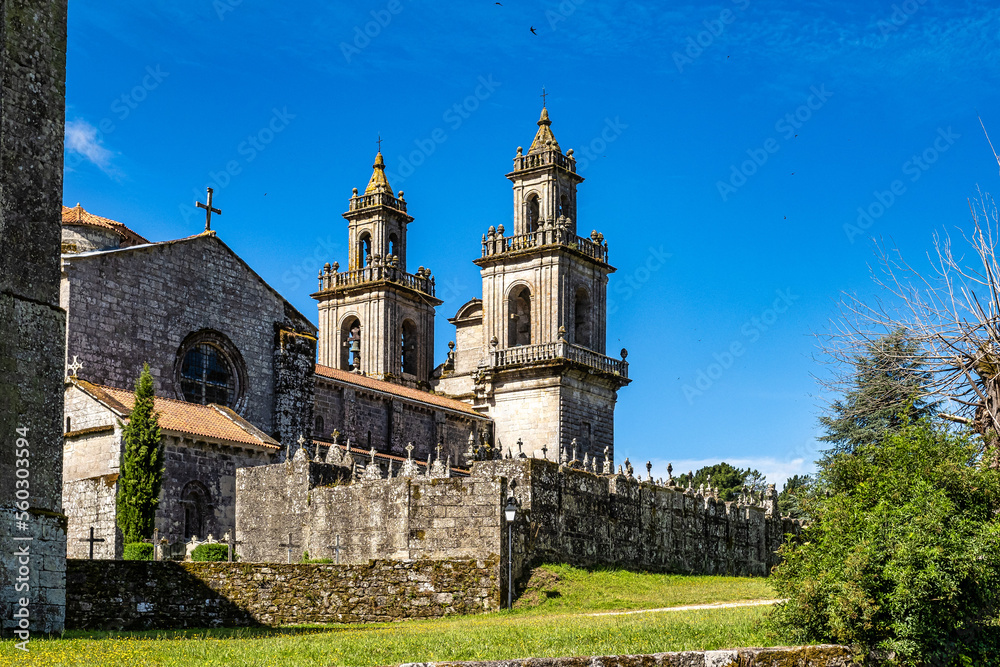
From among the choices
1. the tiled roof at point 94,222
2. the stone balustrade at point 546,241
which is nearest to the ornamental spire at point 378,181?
the stone balustrade at point 546,241

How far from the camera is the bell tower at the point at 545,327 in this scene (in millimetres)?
61969

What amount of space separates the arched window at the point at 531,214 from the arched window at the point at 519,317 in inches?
132

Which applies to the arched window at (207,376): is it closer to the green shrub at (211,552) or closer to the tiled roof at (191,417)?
the tiled roof at (191,417)

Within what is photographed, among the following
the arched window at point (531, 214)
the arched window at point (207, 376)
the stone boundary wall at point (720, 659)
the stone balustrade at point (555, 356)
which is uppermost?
the arched window at point (531, 214)

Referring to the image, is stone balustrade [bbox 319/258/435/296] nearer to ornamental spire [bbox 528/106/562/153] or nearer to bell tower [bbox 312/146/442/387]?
bell tower [bbox 312/146/442/387]

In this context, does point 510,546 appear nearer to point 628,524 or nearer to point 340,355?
point 628,524

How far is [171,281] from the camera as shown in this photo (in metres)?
42.6

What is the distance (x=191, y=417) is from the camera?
39.0m

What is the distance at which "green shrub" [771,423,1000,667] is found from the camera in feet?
51.1

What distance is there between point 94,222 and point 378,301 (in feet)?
79.8

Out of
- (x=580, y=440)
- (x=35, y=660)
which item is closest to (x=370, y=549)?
(x=35, y=660)

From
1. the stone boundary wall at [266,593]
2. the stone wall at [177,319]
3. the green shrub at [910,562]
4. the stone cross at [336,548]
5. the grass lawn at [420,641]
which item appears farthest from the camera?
the stone wall at [177,319]


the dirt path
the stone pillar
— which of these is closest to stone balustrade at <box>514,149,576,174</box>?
the dirt path

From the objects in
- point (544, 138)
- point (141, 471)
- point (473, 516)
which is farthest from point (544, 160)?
point (473, 516)
